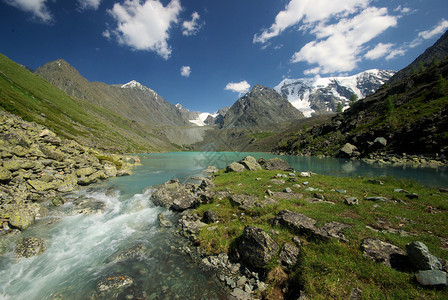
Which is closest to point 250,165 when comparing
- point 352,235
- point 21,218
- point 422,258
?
point 352,235

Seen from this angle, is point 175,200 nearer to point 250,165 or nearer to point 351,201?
point 351,201

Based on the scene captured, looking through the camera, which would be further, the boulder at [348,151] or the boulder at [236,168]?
the boulder at [348,151]

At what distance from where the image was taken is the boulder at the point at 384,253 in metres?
6.96

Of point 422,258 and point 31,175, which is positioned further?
point 31,175

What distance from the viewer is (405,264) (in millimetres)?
6855

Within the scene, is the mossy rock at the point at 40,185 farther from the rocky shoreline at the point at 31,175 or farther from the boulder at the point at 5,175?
the boulder at the point at 5,175

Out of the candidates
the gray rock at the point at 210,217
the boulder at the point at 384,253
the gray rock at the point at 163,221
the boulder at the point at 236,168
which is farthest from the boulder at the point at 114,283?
the boulder at the point at 236,168

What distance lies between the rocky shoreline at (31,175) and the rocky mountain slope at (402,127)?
281ft

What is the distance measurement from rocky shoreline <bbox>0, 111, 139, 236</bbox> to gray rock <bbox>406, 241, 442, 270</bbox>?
24713 millimetres

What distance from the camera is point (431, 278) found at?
5.73 metres

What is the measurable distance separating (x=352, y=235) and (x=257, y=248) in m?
4.89

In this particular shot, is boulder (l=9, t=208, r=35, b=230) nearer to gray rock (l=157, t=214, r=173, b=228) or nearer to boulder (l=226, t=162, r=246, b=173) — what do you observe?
gray rock (l=157, t=214, r=173, b=228)

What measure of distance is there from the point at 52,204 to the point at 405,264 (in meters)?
29.8

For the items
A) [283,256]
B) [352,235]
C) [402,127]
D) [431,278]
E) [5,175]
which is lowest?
[283,256]
